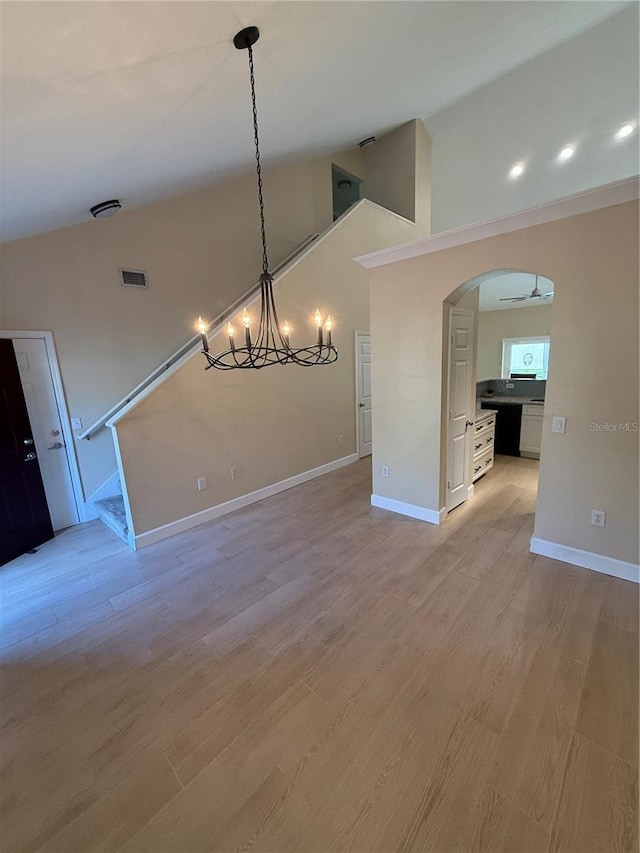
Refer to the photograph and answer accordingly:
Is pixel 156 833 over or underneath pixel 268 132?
underneath

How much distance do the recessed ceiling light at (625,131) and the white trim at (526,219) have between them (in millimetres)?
3714

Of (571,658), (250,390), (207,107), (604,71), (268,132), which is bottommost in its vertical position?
(571,658)

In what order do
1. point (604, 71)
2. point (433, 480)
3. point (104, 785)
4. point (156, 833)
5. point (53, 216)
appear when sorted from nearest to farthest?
point (156, 833)
point (104, 785)
point (53, 216)
point (433, 480)
point (604, 71)

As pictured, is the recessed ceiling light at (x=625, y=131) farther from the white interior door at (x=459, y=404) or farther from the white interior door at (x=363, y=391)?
the white interior door at (x=363, y=391)

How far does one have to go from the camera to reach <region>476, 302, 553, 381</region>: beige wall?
25.3 ft

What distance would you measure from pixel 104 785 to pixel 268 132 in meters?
4.43

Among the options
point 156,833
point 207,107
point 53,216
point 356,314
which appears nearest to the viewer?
point 156,833

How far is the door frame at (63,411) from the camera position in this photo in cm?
331

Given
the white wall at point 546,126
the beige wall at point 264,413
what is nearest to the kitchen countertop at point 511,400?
the beige wall at point 264,413

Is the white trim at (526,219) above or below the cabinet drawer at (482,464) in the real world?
above

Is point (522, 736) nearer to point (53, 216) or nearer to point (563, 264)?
point (563, 264)

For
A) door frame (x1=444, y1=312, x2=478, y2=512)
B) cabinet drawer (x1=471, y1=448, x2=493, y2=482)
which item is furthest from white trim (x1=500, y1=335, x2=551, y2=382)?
door frame (x1=444, y1=312, x2=478, y2=512)

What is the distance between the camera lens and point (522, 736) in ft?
4.96

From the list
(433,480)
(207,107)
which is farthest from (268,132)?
(433,480)
